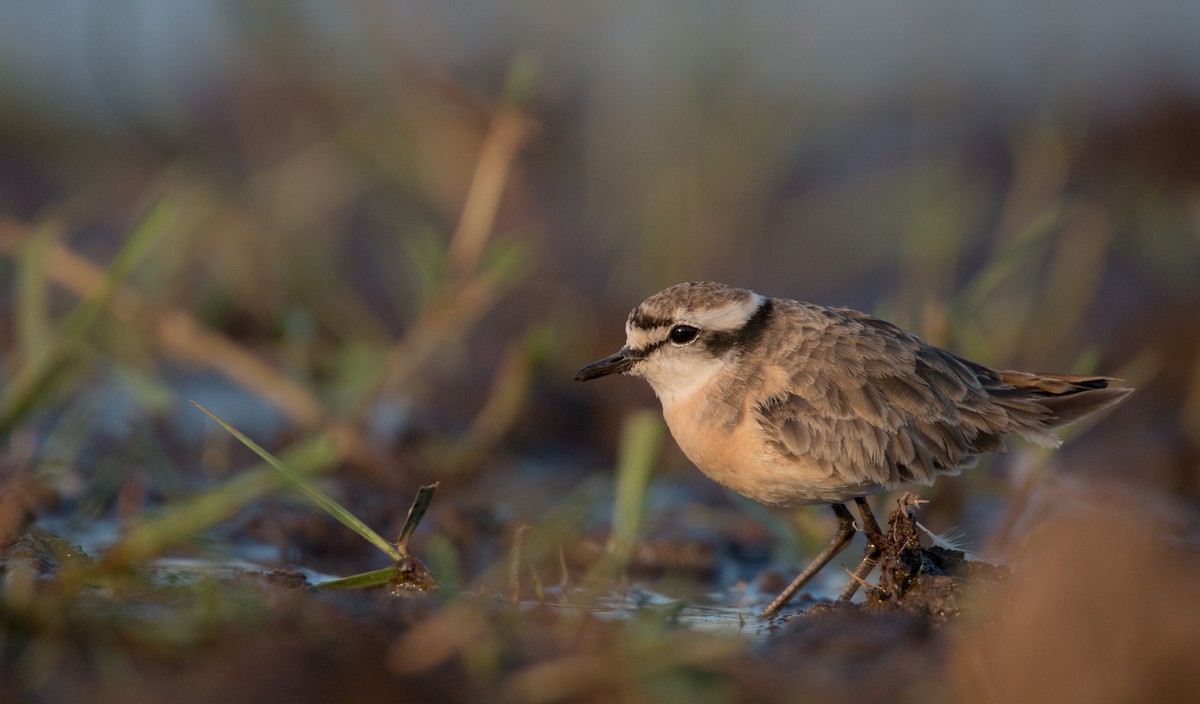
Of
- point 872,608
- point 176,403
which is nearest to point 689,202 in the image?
point 176,403

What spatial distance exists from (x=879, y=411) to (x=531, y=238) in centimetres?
463

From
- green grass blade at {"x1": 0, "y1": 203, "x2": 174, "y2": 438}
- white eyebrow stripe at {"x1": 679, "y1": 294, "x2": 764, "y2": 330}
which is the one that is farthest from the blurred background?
white eyebrow stripe at {"x1": 679, "y1": 294, "x2": 764, "y2": 330}

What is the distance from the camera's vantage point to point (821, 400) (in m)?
5.03

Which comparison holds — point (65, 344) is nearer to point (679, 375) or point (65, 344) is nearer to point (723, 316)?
point (679, 375)

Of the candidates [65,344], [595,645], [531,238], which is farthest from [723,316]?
[531,238]

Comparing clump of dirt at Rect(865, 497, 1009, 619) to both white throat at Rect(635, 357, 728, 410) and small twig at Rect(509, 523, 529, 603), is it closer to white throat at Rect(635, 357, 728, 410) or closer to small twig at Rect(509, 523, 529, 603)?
white throat at Rect(635, 357, 728, 410)

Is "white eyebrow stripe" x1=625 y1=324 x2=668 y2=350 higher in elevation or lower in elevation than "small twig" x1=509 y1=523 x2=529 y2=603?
higher

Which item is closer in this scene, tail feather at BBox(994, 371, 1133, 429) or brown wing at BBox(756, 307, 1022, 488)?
brown wing at BBox(756, 307, 1022, 488)

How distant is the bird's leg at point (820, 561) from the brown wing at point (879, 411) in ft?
0.88

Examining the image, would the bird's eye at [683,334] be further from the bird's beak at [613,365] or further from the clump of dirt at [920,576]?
the clump of dirt at [920,576]

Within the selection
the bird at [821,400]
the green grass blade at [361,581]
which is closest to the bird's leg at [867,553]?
the bird at [821,400]

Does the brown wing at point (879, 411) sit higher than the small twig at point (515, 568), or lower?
higher

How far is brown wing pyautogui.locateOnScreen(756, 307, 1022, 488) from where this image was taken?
4.89 metres

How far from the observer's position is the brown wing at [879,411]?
193 inches
